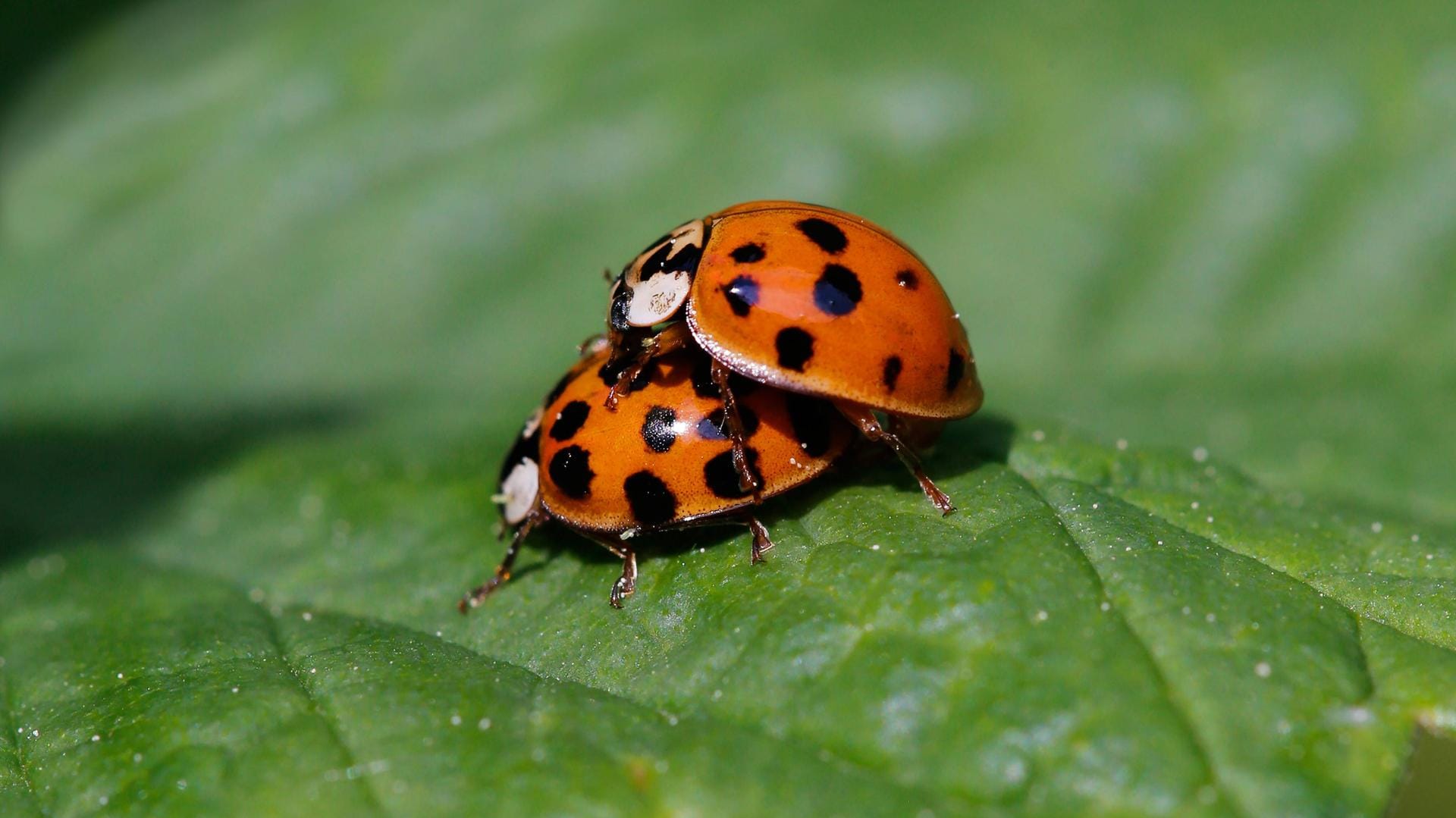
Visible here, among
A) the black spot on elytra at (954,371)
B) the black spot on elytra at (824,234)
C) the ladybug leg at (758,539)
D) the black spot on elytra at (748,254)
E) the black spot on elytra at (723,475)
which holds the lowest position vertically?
the ladybug leg at (758,539)

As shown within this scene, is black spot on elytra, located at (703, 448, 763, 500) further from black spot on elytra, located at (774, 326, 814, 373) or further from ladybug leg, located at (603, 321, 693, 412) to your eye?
ladybug leg, located at (603, 321, 693, 412)

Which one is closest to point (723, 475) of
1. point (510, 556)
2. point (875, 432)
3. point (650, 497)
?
point (650, 497)

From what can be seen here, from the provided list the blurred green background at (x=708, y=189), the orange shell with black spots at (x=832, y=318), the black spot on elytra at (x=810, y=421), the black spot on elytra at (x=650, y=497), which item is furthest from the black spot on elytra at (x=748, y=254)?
the blurred green background at (x=708, y=189)

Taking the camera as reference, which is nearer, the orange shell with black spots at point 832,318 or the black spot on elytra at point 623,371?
the orange shell with black spots at point 832,318

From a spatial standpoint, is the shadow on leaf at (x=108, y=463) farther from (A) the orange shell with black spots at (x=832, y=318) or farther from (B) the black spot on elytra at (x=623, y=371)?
(A) the orange shell with black spots at (x=832, y=318)

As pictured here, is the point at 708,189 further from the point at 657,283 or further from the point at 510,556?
the point at 510,556

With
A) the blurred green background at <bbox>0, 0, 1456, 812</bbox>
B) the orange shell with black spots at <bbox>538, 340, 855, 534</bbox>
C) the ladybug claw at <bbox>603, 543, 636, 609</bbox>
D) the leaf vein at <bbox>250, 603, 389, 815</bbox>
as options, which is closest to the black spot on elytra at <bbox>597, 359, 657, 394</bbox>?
the orange shell with black spots at <bbox>538, 340, 855, 534</bbox>
